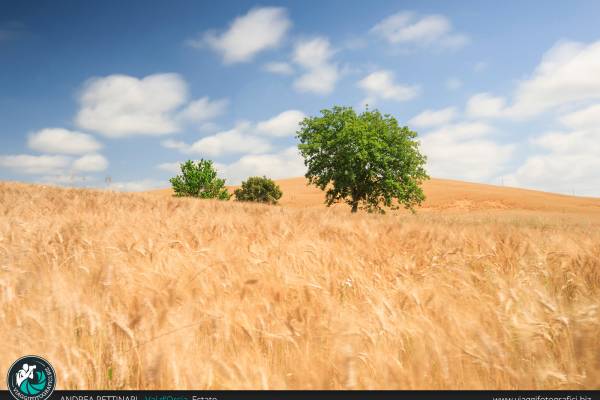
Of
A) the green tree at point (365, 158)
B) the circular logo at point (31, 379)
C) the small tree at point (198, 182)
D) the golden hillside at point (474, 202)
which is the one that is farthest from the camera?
the golden hillside at point (474, 202)

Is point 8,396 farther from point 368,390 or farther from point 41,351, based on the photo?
point 368,390

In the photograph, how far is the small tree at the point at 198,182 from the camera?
53719 millimetres

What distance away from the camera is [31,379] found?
1.60 metres

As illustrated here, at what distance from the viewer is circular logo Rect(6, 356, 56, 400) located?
158 cm

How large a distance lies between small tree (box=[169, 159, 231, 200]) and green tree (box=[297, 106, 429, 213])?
25197mm

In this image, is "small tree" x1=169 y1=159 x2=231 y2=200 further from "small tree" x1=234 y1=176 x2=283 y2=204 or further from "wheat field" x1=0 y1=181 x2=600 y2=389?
"wheat field" x1=0 y1=181 x2=600 y2=389

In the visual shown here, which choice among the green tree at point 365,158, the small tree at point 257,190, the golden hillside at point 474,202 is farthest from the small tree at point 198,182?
the green tree at point 365,158

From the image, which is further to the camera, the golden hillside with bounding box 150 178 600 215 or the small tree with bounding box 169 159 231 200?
the golden hillside with bounding box 150 178 600 215

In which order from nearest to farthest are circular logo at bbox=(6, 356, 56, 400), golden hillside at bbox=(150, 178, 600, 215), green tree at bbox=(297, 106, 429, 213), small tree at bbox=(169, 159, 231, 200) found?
circular logo at bbox=(6, 356, 56, 400) < green tree at bbox=(297, 106, 429, 213) < small tree at bbox=(169, 159, 231, 200) < golden hillside at bbox=(150, 178, 600, 215)

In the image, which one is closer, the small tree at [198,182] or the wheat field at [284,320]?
the wheat field at [284,320]

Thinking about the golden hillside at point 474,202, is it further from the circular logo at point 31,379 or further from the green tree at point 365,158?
the circular logo at point 31,379

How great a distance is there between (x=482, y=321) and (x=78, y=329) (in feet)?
A: 8.05

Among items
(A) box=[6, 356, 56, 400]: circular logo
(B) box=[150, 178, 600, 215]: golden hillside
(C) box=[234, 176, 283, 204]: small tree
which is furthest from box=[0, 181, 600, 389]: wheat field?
(B) box=[150, 178, 600, 215]: golden hillside

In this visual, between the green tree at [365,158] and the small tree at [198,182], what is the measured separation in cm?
2520
